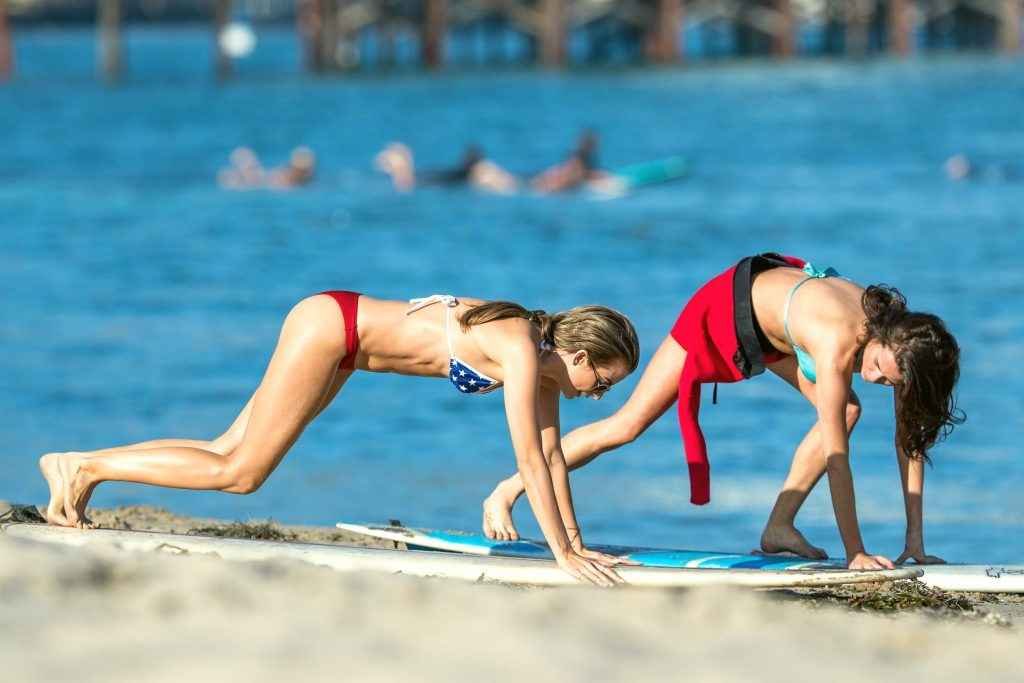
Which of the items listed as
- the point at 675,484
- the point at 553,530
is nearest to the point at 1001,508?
the point at 675,484

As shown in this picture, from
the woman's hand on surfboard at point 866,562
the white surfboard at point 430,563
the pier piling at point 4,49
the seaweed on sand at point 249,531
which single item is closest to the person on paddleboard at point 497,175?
the seaweed on sand at point 249,531

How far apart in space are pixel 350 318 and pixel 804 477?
193 cm

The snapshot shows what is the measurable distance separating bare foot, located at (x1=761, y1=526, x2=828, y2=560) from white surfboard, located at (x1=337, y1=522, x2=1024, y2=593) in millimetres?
237

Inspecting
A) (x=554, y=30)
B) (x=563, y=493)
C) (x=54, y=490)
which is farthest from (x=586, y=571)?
(x=554, y=30)

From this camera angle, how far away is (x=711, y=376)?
671cm

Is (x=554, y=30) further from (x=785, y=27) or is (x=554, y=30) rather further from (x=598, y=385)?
(x=598, y=385)

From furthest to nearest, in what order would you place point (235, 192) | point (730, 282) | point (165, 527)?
point (235, 192)
point (165, 527)
point (730, 282)

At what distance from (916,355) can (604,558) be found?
4.24ft

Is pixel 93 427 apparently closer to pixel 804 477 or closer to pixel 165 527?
pixel 165 527

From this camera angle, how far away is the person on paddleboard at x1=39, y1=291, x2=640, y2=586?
591 centimetres

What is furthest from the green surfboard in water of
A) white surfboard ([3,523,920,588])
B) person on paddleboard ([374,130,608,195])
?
white surfboard ([3,523,920,588])

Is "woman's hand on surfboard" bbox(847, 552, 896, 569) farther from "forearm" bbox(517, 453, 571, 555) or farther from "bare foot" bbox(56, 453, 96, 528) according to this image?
"bare foot" bbox(56, 453, 96, 528)

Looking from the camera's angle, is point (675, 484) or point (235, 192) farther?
point (235, 192)

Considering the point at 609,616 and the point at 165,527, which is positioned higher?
the point at 609,616
